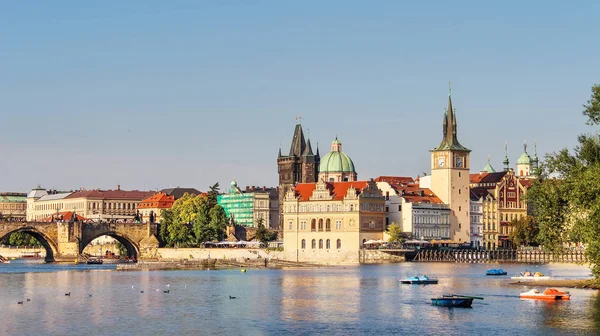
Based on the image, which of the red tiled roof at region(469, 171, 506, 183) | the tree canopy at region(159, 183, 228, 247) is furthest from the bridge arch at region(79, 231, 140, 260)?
the red tiled roof at region(469, 171, 506, 183)

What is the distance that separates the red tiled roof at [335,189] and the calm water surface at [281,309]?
52.1 metres

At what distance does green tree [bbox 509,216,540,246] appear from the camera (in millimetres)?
160375

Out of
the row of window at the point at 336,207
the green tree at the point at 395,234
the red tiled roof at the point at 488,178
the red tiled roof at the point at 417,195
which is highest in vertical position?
the red tiled roof at the point at 488,178

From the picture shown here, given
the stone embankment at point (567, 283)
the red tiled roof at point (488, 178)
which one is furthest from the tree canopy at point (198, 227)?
the stone embankment at point (567, 283)

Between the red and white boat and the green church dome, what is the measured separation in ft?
376

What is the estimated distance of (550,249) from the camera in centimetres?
7650

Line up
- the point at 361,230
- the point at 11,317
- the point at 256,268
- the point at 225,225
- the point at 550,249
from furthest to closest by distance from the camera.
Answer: the point at 225,225 → the point at 361,230 → the point at 256,268 → the point at 550,249 → the point at 11,317

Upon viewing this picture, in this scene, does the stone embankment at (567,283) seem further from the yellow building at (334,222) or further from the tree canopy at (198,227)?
the tree canopy at (198,227)

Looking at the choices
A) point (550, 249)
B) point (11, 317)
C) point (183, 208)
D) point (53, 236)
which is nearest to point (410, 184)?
point (183, 208)

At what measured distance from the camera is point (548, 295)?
7325 cm

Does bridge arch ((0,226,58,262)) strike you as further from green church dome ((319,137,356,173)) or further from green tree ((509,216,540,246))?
green tree ((509,216,540,246))

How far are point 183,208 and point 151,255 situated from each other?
58.2 feet

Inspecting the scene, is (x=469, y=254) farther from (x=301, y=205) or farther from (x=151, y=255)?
(x=151, y=255)

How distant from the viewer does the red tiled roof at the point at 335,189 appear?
157125mm
